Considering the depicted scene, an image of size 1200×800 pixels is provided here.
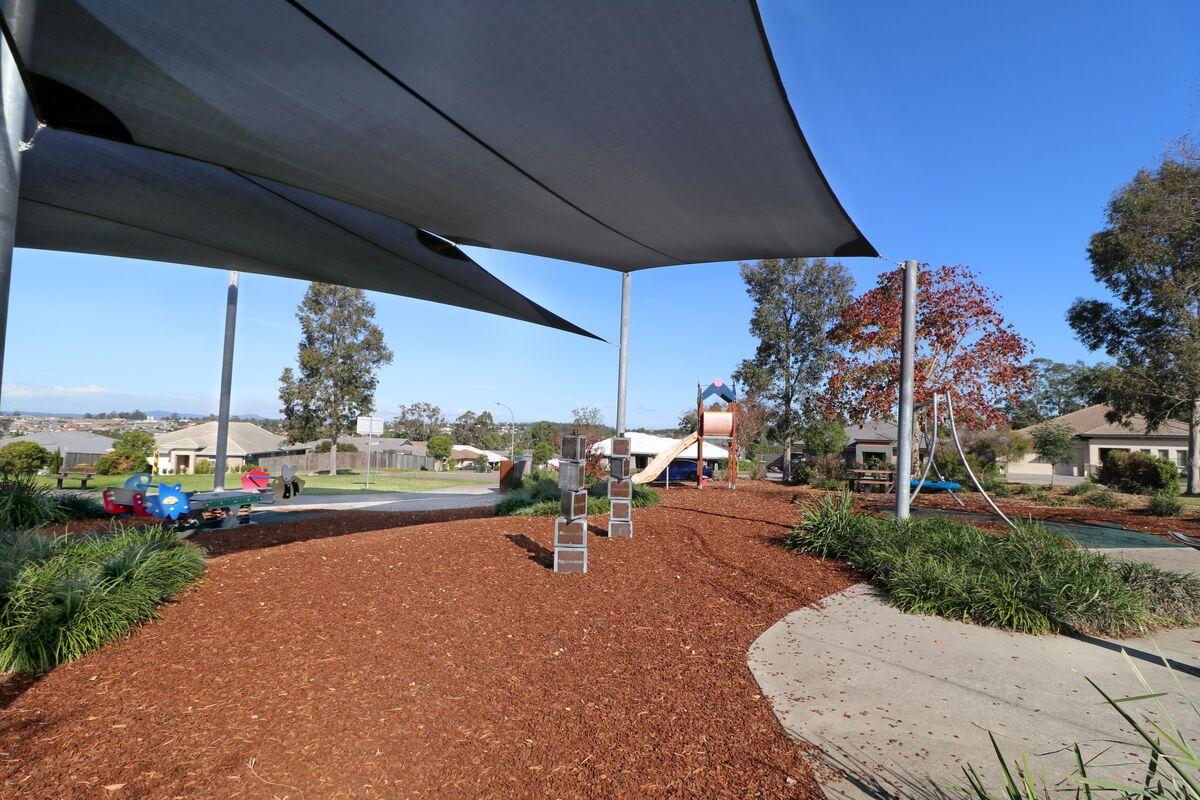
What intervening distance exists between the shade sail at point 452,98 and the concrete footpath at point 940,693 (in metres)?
3.18

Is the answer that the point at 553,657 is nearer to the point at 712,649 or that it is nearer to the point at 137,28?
the point at 712,649

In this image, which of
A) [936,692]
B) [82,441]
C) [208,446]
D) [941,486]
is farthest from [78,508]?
[208,446]

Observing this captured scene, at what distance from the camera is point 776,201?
469 centimetres

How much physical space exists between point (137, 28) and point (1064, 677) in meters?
5.78

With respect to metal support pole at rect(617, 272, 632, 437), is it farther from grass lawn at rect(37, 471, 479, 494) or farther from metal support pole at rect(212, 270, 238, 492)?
grass lawn at rect(37, 471, 479, 494)

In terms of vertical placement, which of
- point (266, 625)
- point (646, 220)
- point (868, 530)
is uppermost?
point (646, 220)

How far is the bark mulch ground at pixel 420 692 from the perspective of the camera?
2354 millimetres

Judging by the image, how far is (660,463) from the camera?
15422 millimetres

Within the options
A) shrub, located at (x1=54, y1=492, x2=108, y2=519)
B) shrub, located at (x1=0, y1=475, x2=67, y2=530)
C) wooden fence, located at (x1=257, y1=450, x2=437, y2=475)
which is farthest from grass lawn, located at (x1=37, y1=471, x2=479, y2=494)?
wooden fence, located at (x1=257, y1=450, x2=437, y2=475)

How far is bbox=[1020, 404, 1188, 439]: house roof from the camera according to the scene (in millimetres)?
29259

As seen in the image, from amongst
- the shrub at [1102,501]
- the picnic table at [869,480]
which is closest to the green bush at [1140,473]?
the shrub at [1102,501]

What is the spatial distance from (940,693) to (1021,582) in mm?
2072

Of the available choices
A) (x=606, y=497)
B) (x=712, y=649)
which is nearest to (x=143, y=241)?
(x=712, y=649)

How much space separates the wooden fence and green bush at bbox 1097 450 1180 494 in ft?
Result: 116
